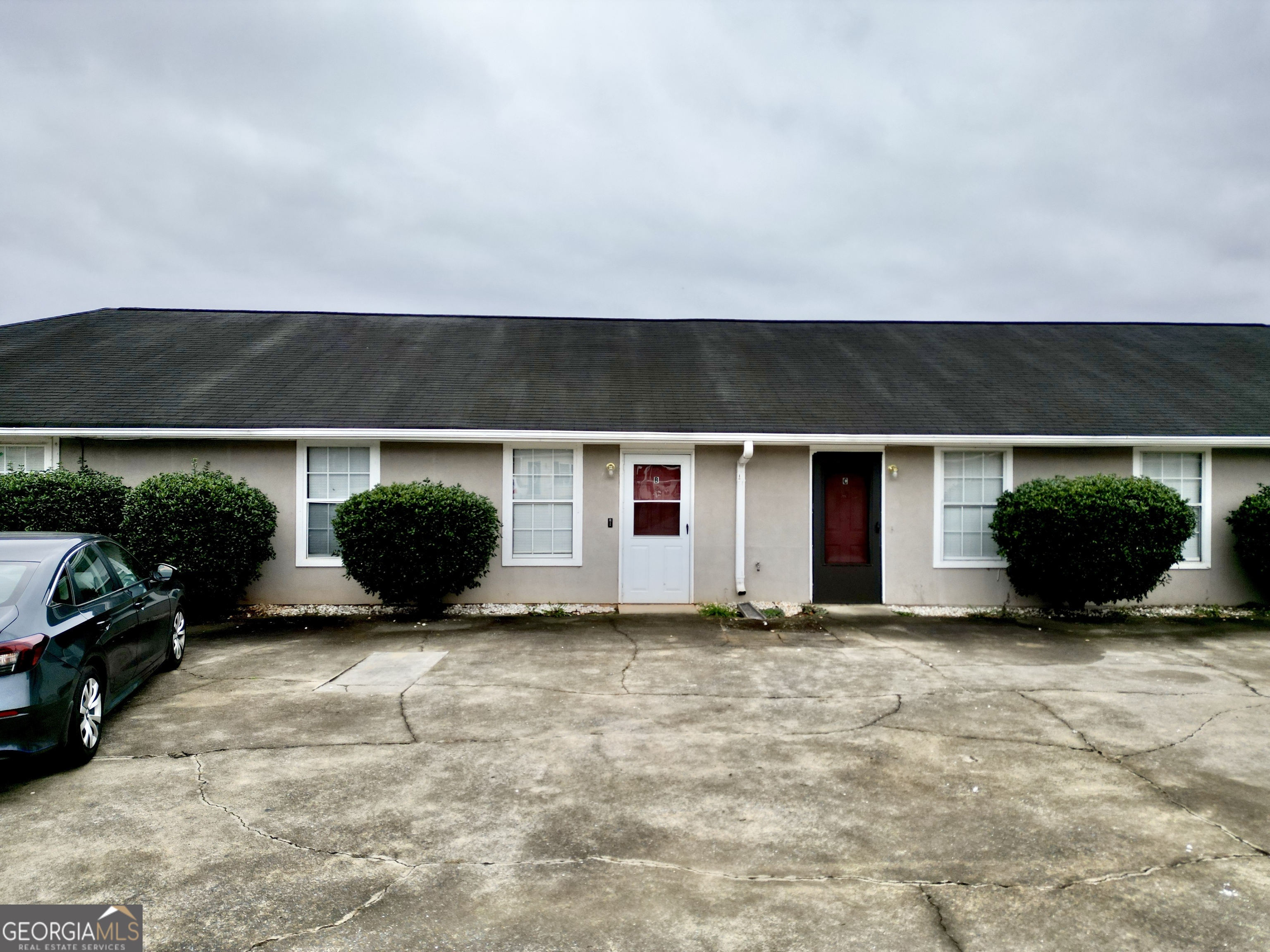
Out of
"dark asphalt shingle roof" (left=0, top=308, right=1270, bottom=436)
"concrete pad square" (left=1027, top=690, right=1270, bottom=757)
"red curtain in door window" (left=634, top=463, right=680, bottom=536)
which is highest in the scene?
"dark asphalt shingle roof" (left=0, top=308, right=1270, bottom=436)

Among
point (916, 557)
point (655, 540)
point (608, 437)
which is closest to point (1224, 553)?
point (916, 557)

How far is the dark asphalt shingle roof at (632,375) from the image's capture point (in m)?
10.3

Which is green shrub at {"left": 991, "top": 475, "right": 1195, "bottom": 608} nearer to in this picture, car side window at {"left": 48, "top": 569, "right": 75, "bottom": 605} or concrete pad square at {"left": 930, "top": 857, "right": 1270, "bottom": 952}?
concrete pad square at {"left": 930, "top": 857, "right": 1270, "bottom": 952}

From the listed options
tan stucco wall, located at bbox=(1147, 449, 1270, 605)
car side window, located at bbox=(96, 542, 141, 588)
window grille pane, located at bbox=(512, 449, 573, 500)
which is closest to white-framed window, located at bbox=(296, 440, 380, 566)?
window grille pane, located at bbox=(512, 449, 573, 500)

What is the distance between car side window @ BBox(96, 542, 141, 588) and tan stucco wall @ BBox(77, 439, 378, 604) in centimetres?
392

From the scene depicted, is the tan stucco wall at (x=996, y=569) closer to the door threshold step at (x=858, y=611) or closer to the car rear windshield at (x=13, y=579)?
the door threshold step at (x=858, y=611)

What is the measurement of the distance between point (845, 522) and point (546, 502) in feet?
14.7

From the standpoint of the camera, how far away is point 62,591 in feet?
15.5

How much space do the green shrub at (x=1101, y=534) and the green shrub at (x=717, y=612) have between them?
3999 millimetres

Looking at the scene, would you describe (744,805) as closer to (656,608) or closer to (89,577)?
(89,577)

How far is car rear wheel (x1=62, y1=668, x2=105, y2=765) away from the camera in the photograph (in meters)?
4.34

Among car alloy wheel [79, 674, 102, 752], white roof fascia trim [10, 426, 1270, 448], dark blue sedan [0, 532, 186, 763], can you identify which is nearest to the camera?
dark blue sedan [0, 532, 186, 763]

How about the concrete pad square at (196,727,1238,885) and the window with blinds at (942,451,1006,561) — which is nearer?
the concrete pad square at (196,727,1238,885)

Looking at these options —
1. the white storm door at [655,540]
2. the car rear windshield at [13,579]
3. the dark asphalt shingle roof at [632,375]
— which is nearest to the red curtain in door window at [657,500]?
the white storm door at [655,540]
